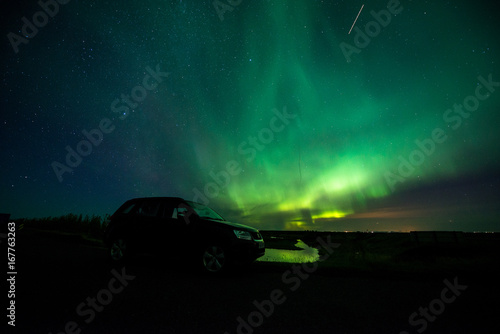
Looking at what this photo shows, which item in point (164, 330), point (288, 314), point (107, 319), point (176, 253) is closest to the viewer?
point (164, 330)

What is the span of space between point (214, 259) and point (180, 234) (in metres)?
1.15

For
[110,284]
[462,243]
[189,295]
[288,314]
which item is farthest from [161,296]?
[462,243]

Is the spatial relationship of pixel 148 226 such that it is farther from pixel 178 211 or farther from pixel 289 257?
pixel 289 257

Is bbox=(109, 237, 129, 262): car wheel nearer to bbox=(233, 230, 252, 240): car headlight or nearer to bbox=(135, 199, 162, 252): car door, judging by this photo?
bbox=(135, 199, 162, 252): car door

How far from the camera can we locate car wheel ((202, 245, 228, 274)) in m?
6.27

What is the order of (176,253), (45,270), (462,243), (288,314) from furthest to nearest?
(462,243) → (176,253) → (45,270) → (288,314)

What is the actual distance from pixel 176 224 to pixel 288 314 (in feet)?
13.6

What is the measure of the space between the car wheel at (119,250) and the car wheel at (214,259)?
8.80 ft

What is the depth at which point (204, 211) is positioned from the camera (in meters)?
7.53

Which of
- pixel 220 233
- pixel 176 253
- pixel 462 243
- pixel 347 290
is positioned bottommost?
pixel 462 243

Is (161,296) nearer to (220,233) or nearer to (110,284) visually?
(110,284)

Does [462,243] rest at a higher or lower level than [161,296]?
lower

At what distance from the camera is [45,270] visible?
6105mm

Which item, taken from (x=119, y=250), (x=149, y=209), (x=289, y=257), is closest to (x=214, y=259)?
(x=149, y=209)
